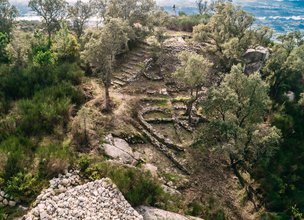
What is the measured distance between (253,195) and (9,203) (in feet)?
73.8

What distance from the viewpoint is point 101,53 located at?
3578 cm

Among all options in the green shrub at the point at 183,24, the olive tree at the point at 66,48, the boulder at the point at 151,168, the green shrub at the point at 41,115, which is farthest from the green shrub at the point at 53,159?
the green shrub at the point at 183,24

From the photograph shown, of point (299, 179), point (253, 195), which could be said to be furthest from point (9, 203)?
point (299, 179)

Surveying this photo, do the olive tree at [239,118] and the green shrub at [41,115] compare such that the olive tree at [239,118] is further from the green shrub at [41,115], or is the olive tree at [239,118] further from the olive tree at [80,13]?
the olive tree at [80,13]

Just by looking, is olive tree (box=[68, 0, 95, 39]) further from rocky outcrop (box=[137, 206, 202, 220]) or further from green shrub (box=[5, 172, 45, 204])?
rocky outcrop (box=[137, 206, 202, 220])

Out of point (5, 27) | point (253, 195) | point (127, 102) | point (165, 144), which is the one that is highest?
point (5, 27)

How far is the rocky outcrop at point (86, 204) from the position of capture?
2261 cm

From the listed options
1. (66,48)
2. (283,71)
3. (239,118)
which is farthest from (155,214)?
(283,71)

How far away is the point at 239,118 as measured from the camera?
3522cm

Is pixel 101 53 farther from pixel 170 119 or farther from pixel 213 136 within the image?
pixel 213 136

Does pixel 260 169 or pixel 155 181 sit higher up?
pixel 155 181

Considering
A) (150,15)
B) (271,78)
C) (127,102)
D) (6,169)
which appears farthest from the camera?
(150,15)

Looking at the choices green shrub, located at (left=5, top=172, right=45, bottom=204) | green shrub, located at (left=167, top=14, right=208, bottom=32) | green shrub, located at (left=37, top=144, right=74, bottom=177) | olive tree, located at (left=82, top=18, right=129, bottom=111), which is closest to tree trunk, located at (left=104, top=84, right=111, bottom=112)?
olive tree, located at (left=82, top=18, right=129, bottom=111)

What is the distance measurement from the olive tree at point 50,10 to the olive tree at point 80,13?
5.11 feet
